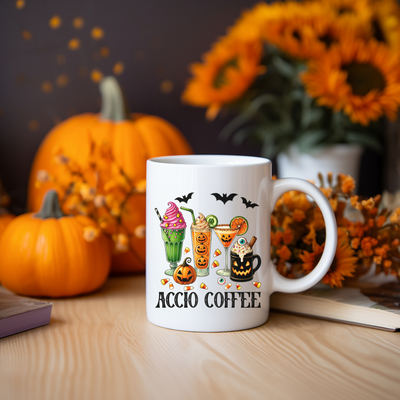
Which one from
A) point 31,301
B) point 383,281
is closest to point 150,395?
point 31,301

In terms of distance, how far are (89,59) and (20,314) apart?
1.79 feet

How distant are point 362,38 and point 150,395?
0.78 metres

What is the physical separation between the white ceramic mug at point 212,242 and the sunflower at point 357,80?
0.39 metres

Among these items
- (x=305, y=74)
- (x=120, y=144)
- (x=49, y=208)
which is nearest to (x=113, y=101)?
(x=120, y=144)

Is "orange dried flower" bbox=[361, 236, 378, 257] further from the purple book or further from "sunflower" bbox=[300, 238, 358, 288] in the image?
the purple book

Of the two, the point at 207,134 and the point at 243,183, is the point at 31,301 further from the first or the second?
the point at 207,134

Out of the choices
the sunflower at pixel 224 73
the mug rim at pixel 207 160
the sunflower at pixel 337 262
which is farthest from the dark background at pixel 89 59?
the sunflower at pixel 337 262

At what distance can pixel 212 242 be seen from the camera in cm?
49

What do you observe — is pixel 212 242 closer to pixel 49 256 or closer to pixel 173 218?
pixel 173 218

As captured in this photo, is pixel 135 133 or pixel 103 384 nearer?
pixel 103 384

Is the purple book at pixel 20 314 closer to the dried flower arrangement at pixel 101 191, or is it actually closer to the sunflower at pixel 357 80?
the dried flower arrangement at pixel 101 191

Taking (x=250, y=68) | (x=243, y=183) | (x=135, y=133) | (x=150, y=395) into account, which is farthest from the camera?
(x=250, y=68)

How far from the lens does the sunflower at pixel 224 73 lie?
90 centimetres

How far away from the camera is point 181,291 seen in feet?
1.62
